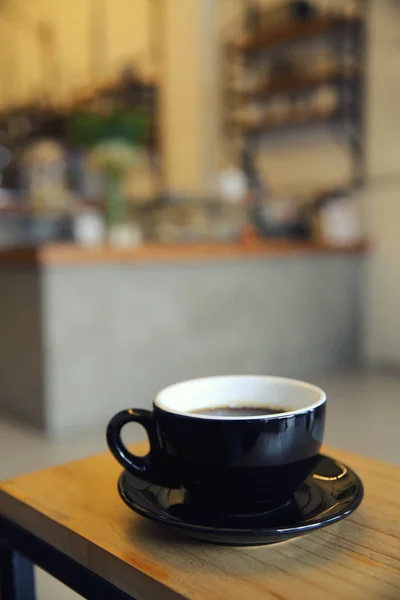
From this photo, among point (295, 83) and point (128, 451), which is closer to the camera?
point (128, 451)

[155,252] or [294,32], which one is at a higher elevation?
[294,32]

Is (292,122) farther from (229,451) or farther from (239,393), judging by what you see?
(229,451)

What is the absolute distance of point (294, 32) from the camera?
272 centimetres

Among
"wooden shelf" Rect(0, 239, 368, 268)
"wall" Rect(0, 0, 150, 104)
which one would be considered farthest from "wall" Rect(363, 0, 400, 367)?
"wall" Rect(0, 0, 150, 104)

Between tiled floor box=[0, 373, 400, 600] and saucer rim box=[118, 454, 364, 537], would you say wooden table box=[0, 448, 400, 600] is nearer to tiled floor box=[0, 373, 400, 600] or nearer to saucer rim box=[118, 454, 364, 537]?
saucer rim box=[118, 454, 364, 537]

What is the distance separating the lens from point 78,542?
459mm

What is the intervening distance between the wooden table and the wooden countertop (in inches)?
45.5

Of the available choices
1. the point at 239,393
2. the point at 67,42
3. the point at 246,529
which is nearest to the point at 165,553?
the point at 246,529

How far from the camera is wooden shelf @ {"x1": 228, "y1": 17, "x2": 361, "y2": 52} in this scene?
2602 mm

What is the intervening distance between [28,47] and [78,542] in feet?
15.6

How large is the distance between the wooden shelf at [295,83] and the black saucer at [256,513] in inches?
93.8

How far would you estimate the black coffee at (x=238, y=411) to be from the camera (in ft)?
1.68

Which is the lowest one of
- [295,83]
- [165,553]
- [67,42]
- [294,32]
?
[165,553]

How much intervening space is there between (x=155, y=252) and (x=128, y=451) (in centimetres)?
140
